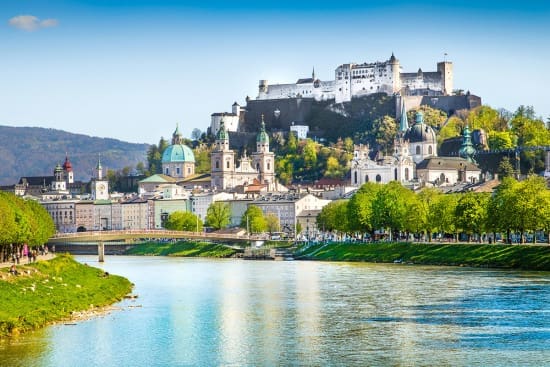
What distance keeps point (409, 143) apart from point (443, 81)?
16296mm

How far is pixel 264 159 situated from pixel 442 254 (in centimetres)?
8741

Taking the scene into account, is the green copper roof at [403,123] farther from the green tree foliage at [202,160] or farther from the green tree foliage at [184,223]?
the green tree foliage at [202,160]

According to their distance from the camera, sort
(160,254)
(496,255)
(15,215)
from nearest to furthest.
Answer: (15,215)
(496,255)
(160,254)

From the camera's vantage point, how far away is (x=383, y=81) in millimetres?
162375

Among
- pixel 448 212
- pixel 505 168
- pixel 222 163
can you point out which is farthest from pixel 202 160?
pixel 448 212

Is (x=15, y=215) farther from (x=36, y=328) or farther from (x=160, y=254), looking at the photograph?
(x=160, y=254)

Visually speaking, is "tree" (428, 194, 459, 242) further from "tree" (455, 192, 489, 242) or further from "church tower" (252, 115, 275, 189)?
"church tower" (252, 115, 275, 189)

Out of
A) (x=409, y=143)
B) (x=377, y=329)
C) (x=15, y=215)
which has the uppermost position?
(x=409, y=143)

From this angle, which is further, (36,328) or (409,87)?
(409,87)

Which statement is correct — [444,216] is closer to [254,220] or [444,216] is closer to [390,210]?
[390,210]

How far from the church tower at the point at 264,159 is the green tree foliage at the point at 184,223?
101 feet

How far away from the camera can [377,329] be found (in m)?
43.2

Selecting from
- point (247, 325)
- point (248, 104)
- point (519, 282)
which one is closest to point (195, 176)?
point (248, 104)

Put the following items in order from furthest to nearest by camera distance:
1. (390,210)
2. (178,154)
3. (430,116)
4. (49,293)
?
(178,154)
(430,116)
(390,210)
(49,293)
